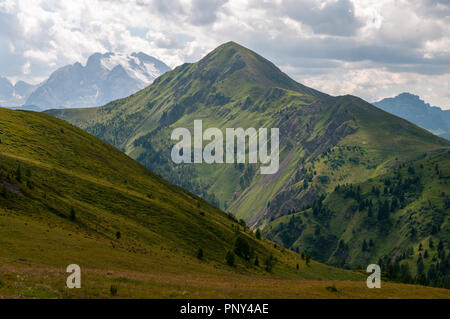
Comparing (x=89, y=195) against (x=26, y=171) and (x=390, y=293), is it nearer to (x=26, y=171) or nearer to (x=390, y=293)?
(x=26, y=171)

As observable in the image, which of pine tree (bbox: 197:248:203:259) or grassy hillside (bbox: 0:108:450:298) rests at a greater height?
grassy hillside (bbox: 0:108:450:298)

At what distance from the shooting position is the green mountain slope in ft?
125

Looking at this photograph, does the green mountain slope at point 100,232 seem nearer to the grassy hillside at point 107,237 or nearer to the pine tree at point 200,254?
the grassy hillside at point 107,237

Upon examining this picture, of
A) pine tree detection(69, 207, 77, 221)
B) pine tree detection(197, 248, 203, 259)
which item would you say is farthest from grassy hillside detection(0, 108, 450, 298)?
pine tree detection(197, 248, 203, 259)

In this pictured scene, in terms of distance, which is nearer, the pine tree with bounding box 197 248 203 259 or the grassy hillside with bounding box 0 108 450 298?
the grassy hillside with bounding box 0 108 450 298

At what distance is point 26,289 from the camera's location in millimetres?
28656

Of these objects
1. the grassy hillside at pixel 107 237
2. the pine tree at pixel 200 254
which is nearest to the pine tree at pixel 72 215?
the grassy hillside at pixel 107 237

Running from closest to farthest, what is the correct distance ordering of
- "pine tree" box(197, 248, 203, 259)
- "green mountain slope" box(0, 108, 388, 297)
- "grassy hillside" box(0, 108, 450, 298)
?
"grassy hillside" box(0, 108, 450, 298) → "green mountain slope" box(0, 108, 388, 297) → "pine tree" box(197, 248, 203, 259)

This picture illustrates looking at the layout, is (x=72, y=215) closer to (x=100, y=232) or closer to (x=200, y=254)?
(x=100, y=232)

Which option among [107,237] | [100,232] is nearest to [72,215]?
[100,232]

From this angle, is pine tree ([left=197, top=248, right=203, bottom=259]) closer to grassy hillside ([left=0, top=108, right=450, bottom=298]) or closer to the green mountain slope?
the green mountain slope

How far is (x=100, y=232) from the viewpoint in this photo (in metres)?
73.4
